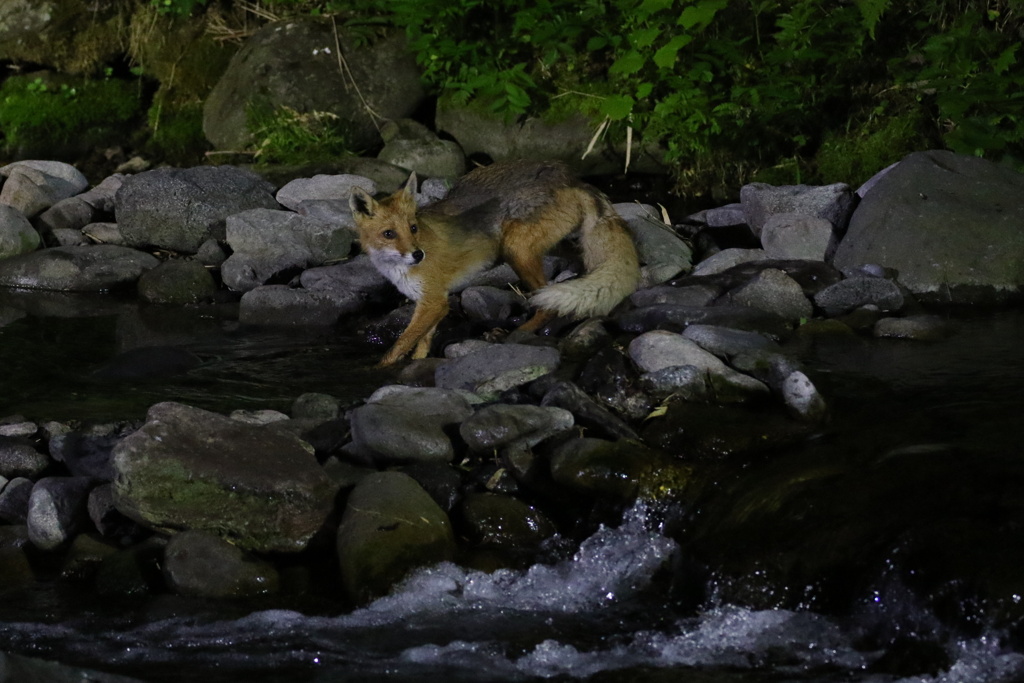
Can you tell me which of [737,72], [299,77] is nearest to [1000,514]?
[737,72]

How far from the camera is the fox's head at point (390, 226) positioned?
7203 mm

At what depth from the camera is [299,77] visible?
1232 centimetres

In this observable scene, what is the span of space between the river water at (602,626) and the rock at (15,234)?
581 cm

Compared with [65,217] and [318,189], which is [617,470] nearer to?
[318,189]

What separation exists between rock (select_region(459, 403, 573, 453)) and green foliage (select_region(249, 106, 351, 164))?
6.53 meters

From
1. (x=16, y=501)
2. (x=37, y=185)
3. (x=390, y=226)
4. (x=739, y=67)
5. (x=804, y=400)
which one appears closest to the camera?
(x=16, y=501)

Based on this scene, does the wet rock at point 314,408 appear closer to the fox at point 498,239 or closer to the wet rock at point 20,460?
the fox at point 498,239

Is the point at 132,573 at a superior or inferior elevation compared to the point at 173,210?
superior

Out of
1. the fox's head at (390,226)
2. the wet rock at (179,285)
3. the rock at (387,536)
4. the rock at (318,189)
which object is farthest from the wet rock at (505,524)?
the rock at (318,189)

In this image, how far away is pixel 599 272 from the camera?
7410 millimetres

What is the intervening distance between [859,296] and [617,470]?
297 centimetres

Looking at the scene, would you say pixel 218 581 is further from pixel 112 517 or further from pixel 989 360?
pixel 989 360

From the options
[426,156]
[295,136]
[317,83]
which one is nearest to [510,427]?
[426,156]

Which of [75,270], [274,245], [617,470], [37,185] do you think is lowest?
[75,270]
